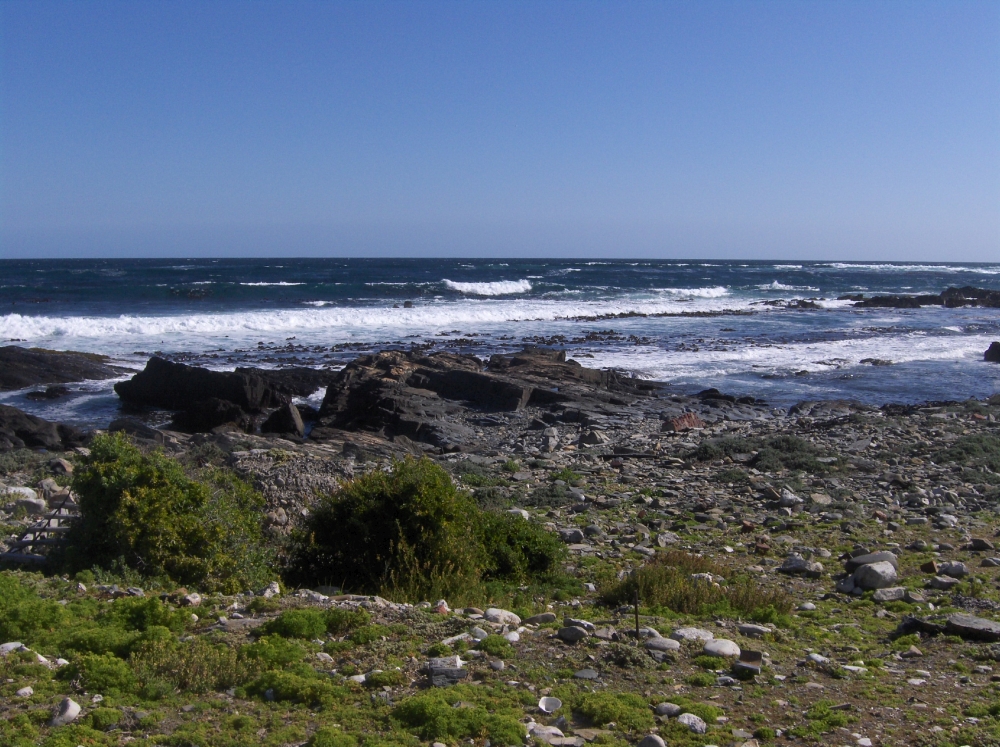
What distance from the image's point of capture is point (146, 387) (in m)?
19.5

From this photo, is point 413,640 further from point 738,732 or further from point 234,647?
point 738,732

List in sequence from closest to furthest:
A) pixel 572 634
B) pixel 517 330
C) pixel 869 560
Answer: pixel 572 634 → pixel 869 560 → pixel 517 330

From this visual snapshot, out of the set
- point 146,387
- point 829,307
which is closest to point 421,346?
point 146,387

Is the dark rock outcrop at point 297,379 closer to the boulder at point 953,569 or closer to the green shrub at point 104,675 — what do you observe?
the boulder at point 953,569

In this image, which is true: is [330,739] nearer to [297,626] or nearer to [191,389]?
[297,626]

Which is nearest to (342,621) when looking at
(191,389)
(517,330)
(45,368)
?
(191,389)

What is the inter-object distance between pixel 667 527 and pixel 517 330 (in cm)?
2879

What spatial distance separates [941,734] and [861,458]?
9.11 metres

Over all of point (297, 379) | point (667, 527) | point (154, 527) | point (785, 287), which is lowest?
point (667, 527)

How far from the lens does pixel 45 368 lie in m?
23.0

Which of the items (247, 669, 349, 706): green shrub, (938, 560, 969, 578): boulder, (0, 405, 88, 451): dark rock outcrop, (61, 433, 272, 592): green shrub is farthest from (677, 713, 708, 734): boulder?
(0, 405, 88, 451): dark rock outcrop

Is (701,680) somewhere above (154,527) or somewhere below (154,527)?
below

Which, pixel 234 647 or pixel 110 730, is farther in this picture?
pixel 234 647

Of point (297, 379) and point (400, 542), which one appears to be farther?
point (297, 379)
